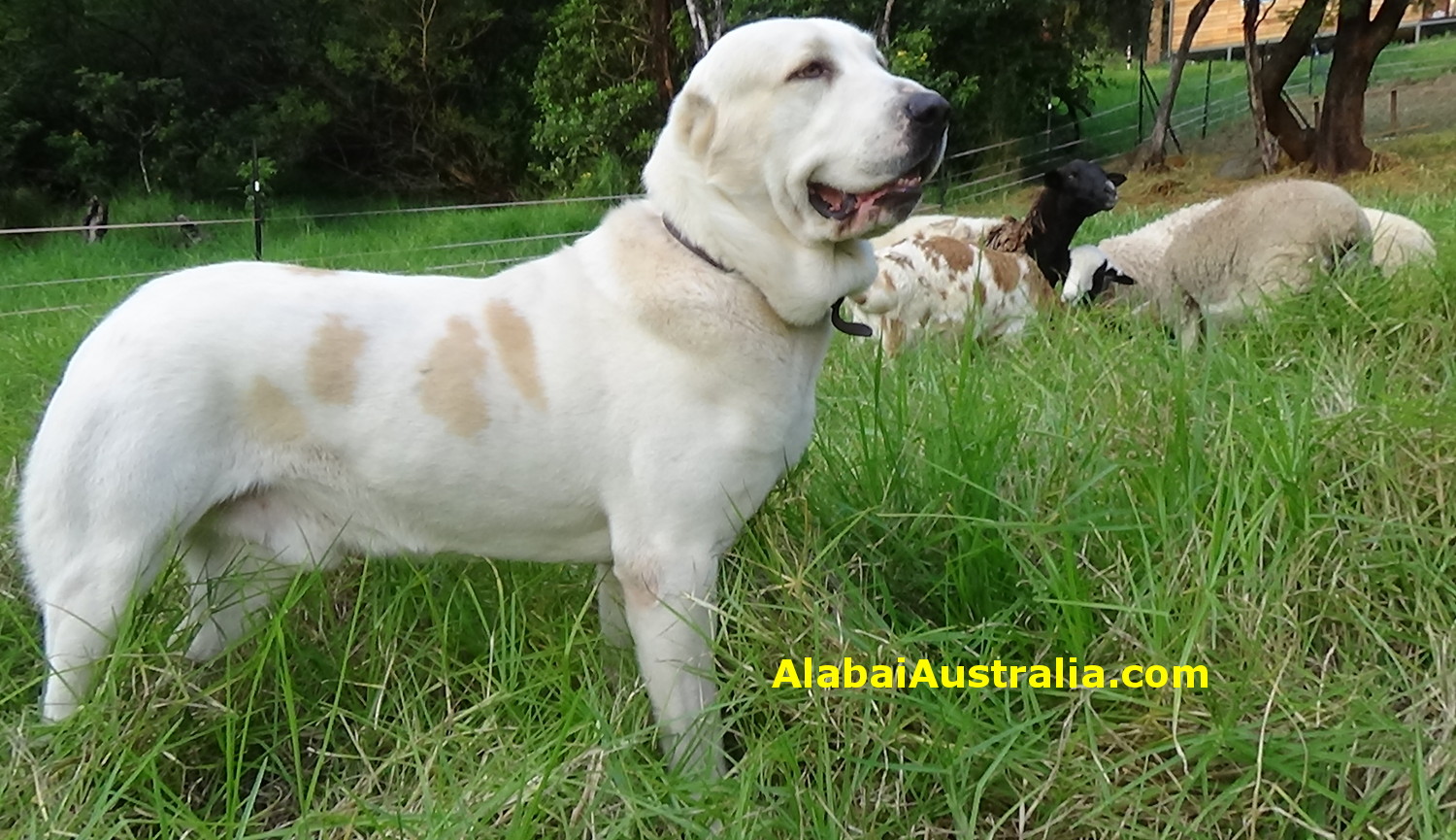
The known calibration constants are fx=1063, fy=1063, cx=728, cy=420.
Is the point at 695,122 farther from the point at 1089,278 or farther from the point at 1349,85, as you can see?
the point at 1349,85

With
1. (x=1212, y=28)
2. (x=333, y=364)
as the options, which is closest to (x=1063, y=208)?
(x=333, y=364)

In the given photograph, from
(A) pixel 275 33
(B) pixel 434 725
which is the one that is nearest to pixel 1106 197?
(B) pixel 434 725

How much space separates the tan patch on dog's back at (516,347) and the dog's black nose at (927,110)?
0.81 metres

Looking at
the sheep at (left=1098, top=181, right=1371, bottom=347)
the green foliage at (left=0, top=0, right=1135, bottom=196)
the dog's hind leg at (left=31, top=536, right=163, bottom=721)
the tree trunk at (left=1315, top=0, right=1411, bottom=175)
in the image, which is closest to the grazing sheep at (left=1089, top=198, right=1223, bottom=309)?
the sheep at (left=1098, top=181, right=1371, bottom=347)

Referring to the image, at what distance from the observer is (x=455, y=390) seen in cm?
194

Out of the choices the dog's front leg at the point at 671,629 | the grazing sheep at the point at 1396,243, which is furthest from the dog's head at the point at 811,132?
the grazing sheep at the point at 1396,243

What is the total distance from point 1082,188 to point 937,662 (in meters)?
5.16

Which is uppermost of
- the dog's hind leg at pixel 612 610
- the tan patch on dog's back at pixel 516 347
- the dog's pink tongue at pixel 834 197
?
the dog's pink tongue at pixel 834 197

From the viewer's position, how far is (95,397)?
1.81 m

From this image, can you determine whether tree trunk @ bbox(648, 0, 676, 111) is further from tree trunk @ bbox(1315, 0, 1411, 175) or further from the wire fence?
tree trunk @ bbox(1315, 0, 1411, 175)

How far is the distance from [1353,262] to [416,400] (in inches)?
139

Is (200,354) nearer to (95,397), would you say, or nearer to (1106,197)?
(95,397)

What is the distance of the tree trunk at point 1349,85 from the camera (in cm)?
1223

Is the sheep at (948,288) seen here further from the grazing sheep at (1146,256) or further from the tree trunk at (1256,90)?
the tree trunk at (1256,90)
